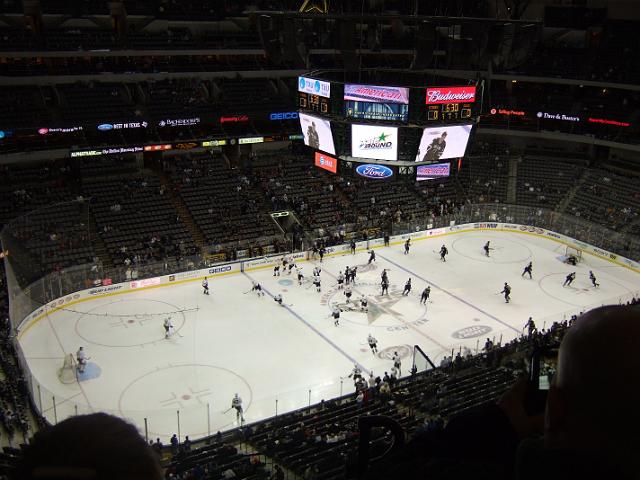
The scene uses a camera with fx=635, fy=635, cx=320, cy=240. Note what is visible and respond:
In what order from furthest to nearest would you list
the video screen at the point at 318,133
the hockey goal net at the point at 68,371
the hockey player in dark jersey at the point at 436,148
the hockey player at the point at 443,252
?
the hockey player at the point at 443,252
the video screen at the point at 318,133
the hockey player in dark jersey at the point at 436,148
the hockey goal net at the point at 68,371

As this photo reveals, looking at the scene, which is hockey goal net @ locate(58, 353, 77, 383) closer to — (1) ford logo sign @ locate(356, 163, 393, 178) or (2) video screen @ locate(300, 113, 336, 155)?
(2) video screen @ locate(300, 113, 336, 155)

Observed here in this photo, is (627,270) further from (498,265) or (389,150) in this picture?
(389,150)

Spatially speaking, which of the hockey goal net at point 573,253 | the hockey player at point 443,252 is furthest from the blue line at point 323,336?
the hockey goal net at point 573,253

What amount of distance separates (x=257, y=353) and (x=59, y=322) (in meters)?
9.14

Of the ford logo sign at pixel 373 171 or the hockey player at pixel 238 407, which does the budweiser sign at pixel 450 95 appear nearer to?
the ford logo sign at pixel 373 171

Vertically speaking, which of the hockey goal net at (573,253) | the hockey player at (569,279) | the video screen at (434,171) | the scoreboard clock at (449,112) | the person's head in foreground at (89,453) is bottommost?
the hockey goal net at (573,253)

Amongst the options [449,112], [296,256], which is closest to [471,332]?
[449,112]

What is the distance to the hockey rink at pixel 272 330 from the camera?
73.1ft

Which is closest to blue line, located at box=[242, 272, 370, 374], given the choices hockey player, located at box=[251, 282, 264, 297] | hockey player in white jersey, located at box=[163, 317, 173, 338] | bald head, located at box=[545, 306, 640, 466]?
hockey player, located at box=[251, 282, 264, 297]

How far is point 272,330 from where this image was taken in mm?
28438

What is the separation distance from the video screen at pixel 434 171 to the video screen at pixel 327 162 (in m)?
3.49

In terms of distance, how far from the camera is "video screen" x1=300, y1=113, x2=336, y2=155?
82.8 feet

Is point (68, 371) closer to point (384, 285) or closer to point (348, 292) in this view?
point (348, 292)

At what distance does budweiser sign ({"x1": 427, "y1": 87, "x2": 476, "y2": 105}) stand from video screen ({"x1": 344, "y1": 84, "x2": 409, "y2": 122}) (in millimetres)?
1001
